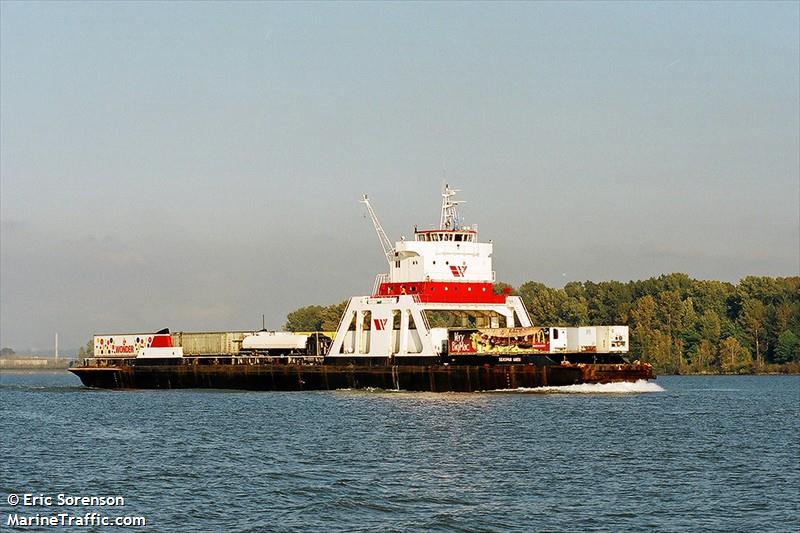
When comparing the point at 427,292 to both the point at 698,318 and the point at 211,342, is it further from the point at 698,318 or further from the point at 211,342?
the point at 698,318

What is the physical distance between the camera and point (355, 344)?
95.8 metres

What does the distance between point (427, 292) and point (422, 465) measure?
43877mm

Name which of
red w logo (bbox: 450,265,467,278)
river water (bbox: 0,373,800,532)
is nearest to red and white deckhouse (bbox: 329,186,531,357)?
red w logo (bbox: 450,265,467,278)

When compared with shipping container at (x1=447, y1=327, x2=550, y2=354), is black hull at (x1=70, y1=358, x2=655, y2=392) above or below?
below

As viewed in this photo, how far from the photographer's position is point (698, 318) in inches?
6698

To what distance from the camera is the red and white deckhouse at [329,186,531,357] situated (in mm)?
90812

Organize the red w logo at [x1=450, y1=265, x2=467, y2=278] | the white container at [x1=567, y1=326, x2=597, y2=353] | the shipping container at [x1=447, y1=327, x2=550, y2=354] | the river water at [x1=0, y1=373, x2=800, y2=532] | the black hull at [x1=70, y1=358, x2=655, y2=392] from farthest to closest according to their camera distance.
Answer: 1. the red w logo at [x1=450, y1=265, x2=467, y2=278]
2. the shipping container at [x1=447, y1=327, x2=550, y2=354]
3. the black hull at [x1=70, y1=358, x2=655, y2=392]
4. the white container at [x1=567, y1=326, x2=597, y2=353]
5. the river water at [x1=0, y1=373, x2=800, y2=532]

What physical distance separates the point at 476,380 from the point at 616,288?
324 feet

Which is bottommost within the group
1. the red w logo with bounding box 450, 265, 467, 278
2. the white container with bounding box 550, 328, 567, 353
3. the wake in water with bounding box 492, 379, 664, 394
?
the wake in water with bounding box 492, 379, 664, 394

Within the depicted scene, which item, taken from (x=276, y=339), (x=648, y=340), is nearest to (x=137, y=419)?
(x=276, y=339)

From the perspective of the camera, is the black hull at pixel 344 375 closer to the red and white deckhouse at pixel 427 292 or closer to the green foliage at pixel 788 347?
the red and white deckhouse at pixel 427 292

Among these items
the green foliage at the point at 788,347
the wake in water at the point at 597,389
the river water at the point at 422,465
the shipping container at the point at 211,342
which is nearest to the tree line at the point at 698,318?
the green foliage at the point at 788,347

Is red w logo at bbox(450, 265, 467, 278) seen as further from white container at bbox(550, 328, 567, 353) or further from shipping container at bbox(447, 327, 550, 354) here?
white container at bbox(550, 328, 567, 353)

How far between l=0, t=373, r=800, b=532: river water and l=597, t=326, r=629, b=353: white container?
4.48 m
